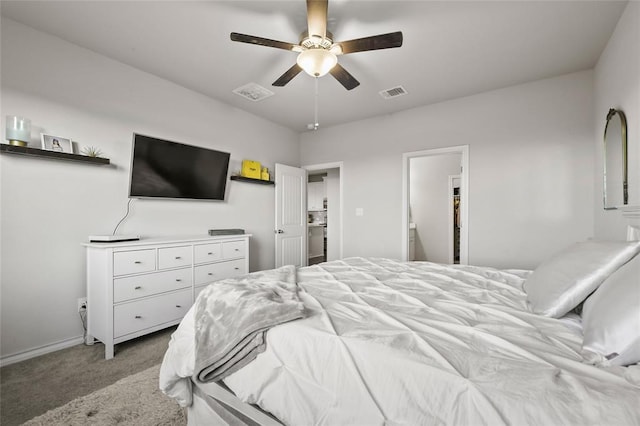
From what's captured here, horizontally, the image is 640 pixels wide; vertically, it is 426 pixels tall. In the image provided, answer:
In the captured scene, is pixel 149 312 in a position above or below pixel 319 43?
below

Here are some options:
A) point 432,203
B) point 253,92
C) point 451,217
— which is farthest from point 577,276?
point 432,203

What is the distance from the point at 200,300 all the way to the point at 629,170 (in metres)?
3.06

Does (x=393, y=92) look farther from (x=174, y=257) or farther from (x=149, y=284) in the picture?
(x=149, y=284)

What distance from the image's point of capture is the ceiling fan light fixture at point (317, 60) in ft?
6.52

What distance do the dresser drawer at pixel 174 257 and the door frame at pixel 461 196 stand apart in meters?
2.83

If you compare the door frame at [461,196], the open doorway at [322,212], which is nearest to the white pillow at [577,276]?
the door frame at [461,196]

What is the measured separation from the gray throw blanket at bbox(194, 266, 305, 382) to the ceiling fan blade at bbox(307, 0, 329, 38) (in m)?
1.78

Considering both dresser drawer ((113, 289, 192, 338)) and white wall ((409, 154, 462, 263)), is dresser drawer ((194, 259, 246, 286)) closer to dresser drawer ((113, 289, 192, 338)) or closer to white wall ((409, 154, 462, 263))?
dresser drawer ((113, 289, 192, 338))

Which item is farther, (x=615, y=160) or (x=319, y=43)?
(x=615, y=160)

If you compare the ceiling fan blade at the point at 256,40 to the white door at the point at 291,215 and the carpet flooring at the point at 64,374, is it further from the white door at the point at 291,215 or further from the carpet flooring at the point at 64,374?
the carpet flooring at the point at 64,374

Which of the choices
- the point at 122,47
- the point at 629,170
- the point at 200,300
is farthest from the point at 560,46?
the point at 122,47

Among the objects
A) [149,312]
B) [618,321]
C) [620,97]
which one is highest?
[620,97]

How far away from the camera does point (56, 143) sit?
2297 millimetres

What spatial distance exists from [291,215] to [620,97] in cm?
388
